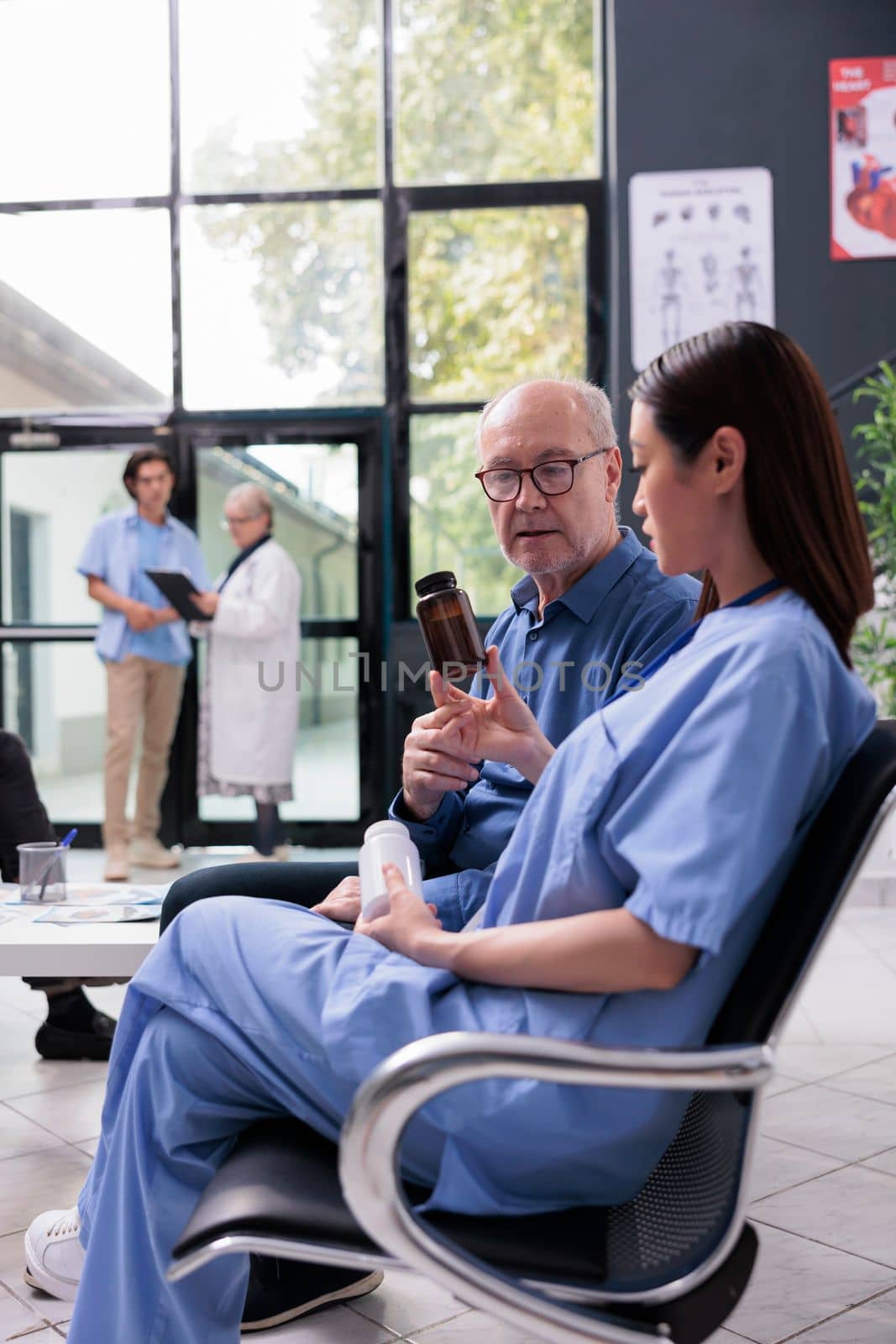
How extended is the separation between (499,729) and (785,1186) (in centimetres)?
120

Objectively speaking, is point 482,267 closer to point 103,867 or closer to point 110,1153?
point 103,867

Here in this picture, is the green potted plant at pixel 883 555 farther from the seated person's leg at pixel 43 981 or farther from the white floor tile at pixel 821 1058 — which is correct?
the seated person's leg at pixel 43 981

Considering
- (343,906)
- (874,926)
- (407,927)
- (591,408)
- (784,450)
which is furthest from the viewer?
(874,926)

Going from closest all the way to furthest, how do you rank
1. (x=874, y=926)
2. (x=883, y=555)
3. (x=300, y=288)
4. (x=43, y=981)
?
(x=43, y=981) < (x=874, y=926) < (x=883, y=555) < (x=300, y=288)

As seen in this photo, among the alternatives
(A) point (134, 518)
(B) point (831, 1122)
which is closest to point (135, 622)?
(A) point (134, 518)

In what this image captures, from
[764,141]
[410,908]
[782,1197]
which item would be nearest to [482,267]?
[764,141]

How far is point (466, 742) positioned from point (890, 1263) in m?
1.11

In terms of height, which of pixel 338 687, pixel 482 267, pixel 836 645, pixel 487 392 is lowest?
pixel 338 687

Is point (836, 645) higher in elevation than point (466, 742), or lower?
higher

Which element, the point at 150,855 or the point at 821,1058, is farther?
the point at 150,855

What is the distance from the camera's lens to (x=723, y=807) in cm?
99

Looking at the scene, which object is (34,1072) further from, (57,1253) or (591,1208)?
(591,1208)

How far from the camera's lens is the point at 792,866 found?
3.50 ft

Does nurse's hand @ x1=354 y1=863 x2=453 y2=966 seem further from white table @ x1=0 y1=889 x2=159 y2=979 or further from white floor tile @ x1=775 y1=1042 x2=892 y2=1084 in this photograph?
white floor tile @ x1=775 y1=1042 x2=892 y2=1084
